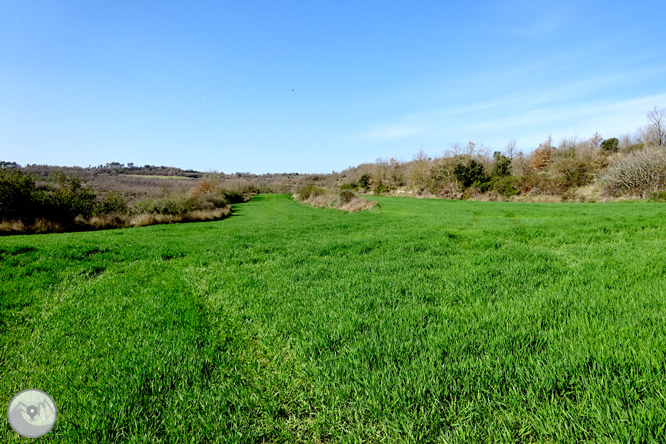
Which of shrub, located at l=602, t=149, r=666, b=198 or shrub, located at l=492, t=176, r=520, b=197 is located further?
shrub, located at l=492, t=176, r=520, b=197

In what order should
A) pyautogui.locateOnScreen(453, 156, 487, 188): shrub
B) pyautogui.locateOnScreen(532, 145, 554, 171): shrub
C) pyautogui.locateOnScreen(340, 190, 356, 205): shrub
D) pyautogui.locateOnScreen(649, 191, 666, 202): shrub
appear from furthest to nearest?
pyautogui.locateOnScreen(532, 145, 554, 171): shrub → pyautogui.locateOnScreen(453, 156, 487, 188): shrub → pyautogui.locateOnScreen(340, 190, 356, 205): shrub → pyautogui.locateOnScreen(649, 191, 666, 202): shrub

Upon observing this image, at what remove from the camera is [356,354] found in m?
2.87

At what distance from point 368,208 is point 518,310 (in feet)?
95.5

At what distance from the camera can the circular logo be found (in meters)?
2.02

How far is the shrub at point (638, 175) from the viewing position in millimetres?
29609

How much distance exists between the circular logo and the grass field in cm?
17

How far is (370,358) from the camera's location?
280cm

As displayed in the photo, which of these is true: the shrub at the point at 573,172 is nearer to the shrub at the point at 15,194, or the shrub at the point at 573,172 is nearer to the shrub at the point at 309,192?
the shrub at the point at 309,192

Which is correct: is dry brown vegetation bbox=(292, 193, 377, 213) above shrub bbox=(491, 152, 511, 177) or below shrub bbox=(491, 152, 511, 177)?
below

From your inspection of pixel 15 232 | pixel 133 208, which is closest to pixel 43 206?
pixel 15 232

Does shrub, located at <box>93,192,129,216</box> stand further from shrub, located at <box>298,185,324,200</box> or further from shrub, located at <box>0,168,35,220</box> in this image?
shrub, located at <box>298,185,324,200</box>

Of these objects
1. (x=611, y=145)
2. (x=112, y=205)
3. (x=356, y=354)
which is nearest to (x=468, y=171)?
(x=611, y=145)

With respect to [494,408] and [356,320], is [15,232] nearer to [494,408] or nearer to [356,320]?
[356,320]

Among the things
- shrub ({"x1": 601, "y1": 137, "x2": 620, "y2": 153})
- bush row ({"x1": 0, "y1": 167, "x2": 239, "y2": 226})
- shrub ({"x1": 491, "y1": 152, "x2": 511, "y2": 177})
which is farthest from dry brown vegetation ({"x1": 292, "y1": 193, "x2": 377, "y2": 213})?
shrub ({"x1": 601, "y1": 137, "x2": 620, "y2": 153})
